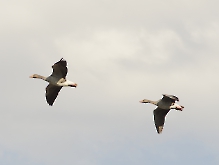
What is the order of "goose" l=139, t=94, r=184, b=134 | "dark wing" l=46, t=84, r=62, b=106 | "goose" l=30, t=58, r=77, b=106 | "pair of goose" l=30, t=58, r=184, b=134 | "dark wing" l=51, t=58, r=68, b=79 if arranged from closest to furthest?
"dark wing" l=51, t=58, r=68, b=79, "goose" l=30, t=58, r=77, b=106, "pair of goose" l=30, t=58, r=184, b=134, "dark wing" l=46, t=84, r=62, b=106, "goose" l=139, t=94, r=184, b=134

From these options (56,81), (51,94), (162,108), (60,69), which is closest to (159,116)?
(162,108)

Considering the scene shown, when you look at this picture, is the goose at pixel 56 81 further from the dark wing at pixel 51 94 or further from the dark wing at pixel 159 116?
the dark wing at pixel 159 116

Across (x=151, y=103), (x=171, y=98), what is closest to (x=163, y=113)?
(x=151, y=103)

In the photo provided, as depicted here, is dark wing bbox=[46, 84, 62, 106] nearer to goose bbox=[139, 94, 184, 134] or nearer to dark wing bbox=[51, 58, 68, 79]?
dark wing bbox=[51, 58, 68, 79]

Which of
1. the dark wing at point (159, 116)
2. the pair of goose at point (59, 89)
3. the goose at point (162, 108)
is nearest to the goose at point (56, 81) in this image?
the pair of goose at point (59, 89)

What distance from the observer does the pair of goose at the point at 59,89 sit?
7181 centimetres

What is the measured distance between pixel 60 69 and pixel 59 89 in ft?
13.3

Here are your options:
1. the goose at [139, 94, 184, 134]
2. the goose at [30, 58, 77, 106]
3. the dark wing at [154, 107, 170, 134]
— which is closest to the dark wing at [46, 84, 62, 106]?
the goose at [30, 58, 77, 106]

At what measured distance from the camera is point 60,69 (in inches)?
2837

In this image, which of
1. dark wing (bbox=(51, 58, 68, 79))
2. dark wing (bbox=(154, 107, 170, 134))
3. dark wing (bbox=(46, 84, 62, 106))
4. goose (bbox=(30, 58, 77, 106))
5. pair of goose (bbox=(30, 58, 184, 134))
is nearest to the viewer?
dark wing (bbox=(51, 58, 68, 79))

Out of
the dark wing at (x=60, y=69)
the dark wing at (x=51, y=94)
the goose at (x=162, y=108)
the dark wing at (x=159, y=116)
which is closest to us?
the dark wing at (x=60, y=69)

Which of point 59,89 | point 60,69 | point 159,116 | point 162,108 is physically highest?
point 59,89

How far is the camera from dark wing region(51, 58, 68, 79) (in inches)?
2790

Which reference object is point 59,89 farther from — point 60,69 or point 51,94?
point 60,69
